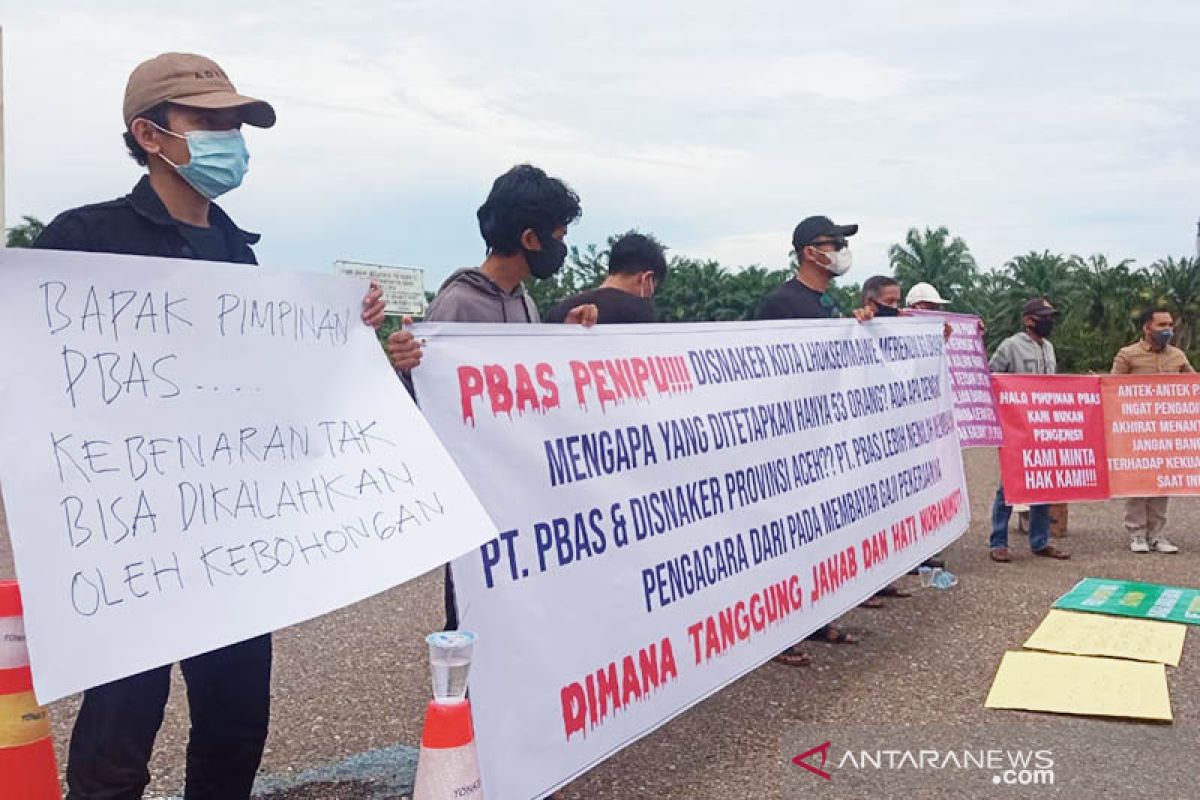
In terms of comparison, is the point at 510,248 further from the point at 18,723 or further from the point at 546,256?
the point at 18,723

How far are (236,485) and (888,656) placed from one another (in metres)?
3.81

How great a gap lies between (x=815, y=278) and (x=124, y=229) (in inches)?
154

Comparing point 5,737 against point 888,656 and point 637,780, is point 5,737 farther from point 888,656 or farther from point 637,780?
point 888,656

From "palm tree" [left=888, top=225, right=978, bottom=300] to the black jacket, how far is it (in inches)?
2394

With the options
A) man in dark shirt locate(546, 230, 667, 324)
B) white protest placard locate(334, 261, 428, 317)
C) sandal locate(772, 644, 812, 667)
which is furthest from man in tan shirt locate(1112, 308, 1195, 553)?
white protest placard locate(334, 261, 428, 317)

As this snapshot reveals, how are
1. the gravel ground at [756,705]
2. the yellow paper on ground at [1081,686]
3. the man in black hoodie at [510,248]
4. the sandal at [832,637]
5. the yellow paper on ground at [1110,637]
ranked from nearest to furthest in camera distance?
the man in black hoodie at [510,248] → the gravel ground at [756,705] → the yellow paper on ground at [1081,686] → the yellow paper on ground at [1110,637] → the sandal at [832,637]

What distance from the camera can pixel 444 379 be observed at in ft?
9.35

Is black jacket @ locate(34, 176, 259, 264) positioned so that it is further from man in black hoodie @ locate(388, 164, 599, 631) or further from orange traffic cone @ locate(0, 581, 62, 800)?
man in black hoodie @ locate(388, 164, 599, 631)

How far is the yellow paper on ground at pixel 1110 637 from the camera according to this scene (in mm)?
5188

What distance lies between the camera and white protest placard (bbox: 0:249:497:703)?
6.15 ft

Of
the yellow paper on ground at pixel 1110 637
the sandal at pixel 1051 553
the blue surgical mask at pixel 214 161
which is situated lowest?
the sandal at pixel 1051 553

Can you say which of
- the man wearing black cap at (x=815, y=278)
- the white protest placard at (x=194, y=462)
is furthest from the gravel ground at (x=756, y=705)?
the white protest placard at (x=194, y=462)

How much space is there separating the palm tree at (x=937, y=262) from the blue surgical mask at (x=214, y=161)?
60724 millimetres

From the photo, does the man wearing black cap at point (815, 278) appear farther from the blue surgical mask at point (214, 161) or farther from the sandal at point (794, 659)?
the blue surgical mask at point (214, 161)
